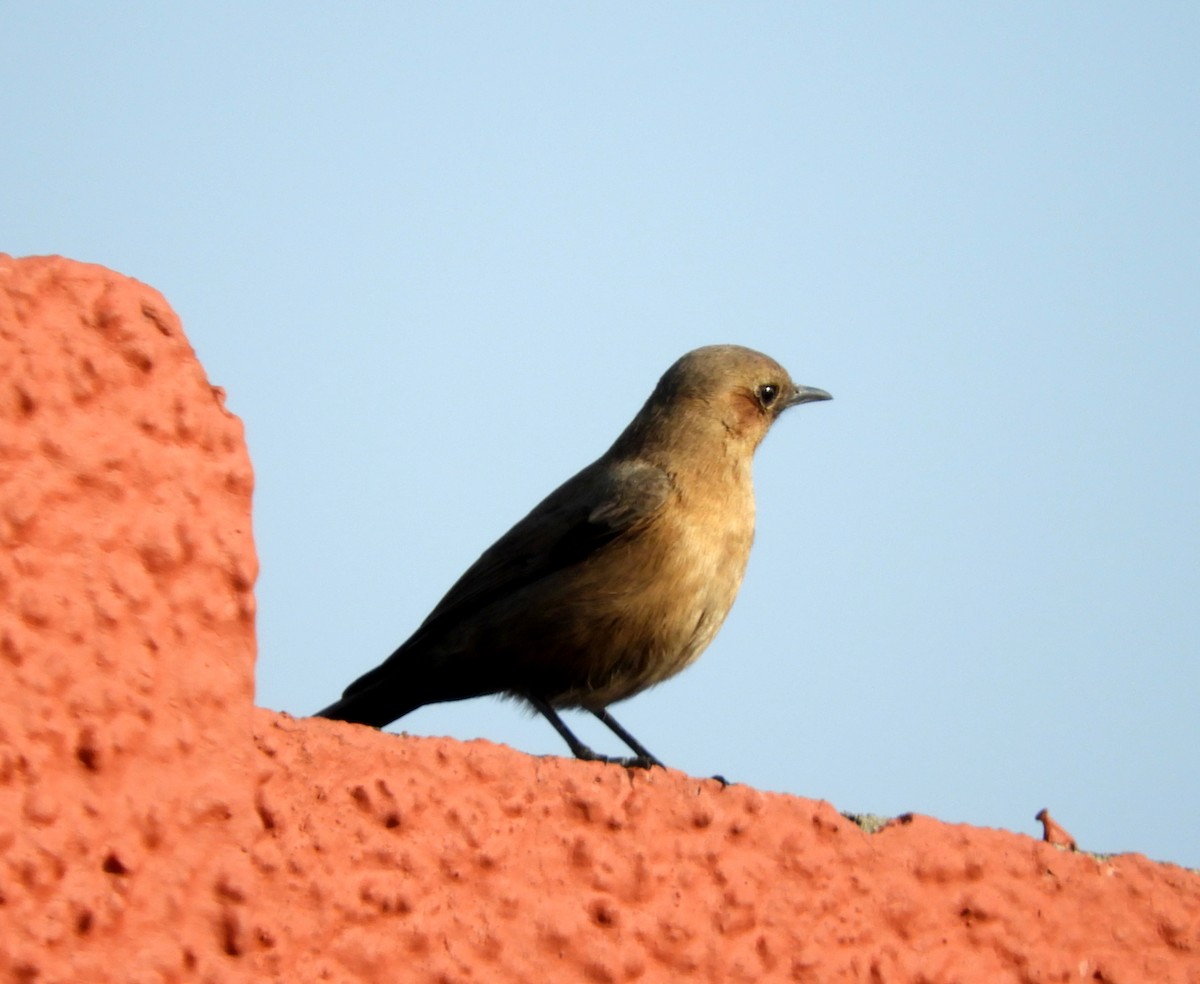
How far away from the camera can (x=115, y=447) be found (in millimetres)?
2332

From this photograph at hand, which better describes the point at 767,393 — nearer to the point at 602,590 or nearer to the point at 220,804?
the point at 602,590

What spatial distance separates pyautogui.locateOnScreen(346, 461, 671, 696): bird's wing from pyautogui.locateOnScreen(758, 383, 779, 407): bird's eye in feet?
2.30

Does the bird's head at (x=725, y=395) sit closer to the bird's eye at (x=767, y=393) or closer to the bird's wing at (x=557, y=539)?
the bird's eye at (x=767, y=393)

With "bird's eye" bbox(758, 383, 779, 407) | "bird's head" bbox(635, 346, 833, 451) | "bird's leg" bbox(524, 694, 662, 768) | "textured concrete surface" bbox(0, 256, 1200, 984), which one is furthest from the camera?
"bird's eye" bbox(758, 383, 779, 407)

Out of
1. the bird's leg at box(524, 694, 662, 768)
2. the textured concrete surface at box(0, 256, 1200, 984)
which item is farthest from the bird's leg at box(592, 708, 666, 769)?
the textured concrete surface at box(0, 256, 1200, 984)

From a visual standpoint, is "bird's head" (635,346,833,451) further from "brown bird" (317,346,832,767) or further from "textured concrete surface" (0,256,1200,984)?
"textured concrete surface" (0,256,1200,984)

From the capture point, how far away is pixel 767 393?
6969 mm

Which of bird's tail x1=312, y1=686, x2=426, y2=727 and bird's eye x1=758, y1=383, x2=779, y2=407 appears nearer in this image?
bird's tail x1=312, y1=686, x2=426, y2=727

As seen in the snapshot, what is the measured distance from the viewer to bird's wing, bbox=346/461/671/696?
6090 mm

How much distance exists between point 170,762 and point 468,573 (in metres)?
4.26

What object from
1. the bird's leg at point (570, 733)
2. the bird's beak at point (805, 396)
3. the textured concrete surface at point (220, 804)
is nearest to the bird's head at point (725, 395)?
the bird's beak at point (805, 396)

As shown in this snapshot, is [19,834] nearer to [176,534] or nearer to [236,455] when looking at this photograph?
[176,534]

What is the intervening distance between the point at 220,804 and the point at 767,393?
4.84 m

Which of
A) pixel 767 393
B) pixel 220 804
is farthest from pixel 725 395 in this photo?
pixel 220 804
